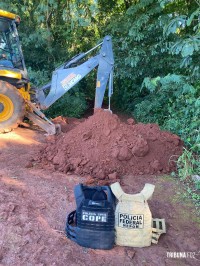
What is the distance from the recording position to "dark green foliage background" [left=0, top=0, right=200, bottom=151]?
652 cm

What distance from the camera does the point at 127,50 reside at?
882 centimetres

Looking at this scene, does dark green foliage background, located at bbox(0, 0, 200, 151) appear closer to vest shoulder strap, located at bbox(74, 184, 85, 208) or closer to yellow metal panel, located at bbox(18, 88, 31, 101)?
yellow metal panel, located at bbox(18, 88, 31, 101)

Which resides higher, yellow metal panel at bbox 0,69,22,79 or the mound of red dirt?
yellow metal panel at bbox 0,69,22,79

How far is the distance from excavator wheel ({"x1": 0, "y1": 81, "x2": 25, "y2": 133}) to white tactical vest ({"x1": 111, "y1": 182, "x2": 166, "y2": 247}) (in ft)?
12.7

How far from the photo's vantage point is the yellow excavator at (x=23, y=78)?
6.50m

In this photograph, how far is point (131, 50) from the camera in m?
8.46

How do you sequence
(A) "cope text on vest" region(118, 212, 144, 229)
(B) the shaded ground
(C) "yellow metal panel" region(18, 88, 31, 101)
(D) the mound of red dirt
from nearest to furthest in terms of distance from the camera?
(B) the shaded ground < (A) "cope text on vest" region(118, 212, 144, 229) < (D) the mound of red dirt < (C) "yellow metal panel" region(18, 88, 31, 101)

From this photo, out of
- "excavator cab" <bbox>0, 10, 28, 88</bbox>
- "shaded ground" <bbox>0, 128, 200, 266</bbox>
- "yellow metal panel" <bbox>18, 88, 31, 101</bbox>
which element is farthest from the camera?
"yellow metal panel" <bbox>18, 88, 31, 101</bbox>

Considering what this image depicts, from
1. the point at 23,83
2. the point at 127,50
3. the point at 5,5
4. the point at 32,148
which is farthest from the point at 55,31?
the point at 32,148

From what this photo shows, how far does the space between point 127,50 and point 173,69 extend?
5.01ft

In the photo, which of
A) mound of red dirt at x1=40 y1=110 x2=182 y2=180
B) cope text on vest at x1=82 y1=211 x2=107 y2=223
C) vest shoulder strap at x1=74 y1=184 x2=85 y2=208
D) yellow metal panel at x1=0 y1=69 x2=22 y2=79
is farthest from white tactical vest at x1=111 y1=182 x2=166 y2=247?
yellow metal panel at x1=0 y1=69 x2=22 y2=79

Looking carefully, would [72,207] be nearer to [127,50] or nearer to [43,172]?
[43,172]

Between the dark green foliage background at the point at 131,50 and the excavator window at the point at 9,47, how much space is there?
2037 mm

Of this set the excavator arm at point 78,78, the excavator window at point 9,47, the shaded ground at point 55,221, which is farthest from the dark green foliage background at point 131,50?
the excavator window at point 9,47
